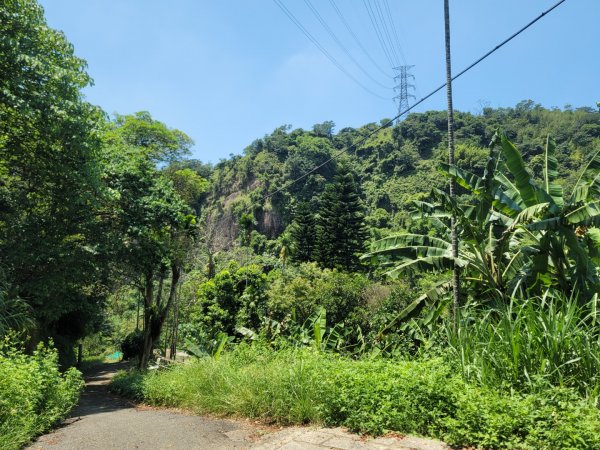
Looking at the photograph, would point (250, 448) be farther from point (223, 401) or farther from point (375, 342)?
point (375, 342)

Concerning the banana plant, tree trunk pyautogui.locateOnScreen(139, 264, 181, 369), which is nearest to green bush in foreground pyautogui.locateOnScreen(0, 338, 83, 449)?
the banana plant

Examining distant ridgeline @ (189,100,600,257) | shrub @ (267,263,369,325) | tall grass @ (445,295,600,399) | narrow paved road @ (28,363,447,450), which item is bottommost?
narrow paved road @ (28,363,447,450)

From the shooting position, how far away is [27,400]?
6.23 m

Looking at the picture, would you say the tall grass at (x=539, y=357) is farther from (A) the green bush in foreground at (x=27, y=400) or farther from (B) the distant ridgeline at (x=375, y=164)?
(B) the distant ridgeline at (x=375, y=164)

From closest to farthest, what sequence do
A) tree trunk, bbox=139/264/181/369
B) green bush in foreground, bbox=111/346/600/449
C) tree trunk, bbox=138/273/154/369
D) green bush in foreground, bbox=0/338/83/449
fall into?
green bush in foreground, bbox=111/346/600/449
green bush in foreground, bbox=0/338/83/449
tree trunk, bbox=139/264/181/369
tree trunk, bbox=138/273/154/369

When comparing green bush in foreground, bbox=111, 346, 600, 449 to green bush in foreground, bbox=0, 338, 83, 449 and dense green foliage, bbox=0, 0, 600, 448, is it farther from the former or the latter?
green bush in foreground, bbox=0, 338, 83, 449

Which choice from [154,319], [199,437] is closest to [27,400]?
[199,437]

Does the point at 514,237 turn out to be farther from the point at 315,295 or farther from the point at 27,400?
the point at 27,400

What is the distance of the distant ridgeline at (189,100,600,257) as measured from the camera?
60188mm

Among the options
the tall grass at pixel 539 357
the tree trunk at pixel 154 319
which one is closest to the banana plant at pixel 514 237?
the tall grass at pixel 539 357

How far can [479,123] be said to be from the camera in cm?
7800

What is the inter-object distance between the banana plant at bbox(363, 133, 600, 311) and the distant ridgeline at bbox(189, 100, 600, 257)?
41978 millimetres

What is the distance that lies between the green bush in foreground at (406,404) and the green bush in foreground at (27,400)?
2.51m

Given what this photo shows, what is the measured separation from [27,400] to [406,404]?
5060mm
